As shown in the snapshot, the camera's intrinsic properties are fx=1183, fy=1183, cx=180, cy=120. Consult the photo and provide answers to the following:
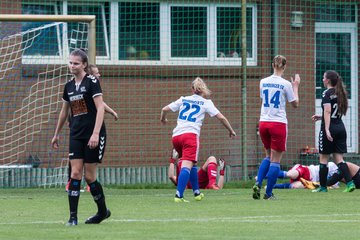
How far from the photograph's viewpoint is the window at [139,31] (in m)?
22.3

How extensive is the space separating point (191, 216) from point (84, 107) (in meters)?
1.83

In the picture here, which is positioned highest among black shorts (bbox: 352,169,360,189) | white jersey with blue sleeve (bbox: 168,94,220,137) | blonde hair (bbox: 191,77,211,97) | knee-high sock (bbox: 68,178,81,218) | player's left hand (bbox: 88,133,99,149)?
blonde hair (bbox: 191,77,211,97)

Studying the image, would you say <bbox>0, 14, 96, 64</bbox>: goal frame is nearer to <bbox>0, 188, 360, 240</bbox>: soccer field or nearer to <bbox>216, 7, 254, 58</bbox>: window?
<bbox>0, 188, 360, 240</bbox>: soccer field

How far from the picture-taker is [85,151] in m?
12.0

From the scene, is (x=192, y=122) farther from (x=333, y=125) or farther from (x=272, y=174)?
(x=333, y=125)

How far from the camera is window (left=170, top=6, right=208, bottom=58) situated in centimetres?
2267

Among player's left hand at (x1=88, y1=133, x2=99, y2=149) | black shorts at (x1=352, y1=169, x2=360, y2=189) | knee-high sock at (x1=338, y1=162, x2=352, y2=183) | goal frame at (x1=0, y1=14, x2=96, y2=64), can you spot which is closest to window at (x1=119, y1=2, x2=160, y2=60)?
goal frame at (x1=0, y1=14, x2=96, y2=64)

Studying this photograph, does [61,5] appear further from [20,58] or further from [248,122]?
[248,122]

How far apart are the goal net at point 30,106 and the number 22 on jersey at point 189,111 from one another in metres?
4.48

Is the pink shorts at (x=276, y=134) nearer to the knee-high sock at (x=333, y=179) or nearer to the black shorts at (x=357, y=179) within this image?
the knee-high sock at (x=333, y=179)

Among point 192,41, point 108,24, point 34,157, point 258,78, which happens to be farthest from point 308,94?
point 34,157

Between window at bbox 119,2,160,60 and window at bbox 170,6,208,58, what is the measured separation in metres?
0.35

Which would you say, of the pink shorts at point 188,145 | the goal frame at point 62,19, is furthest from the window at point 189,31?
the pink shorts at point 188,145

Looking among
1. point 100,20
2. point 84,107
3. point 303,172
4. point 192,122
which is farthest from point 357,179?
point 84,107
